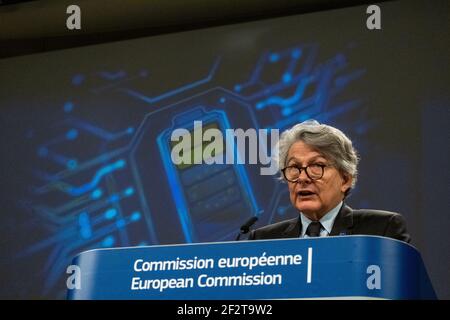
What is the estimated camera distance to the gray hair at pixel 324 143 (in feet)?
8.38

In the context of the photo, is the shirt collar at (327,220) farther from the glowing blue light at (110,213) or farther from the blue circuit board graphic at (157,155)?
the glowing blue light at (110,213)

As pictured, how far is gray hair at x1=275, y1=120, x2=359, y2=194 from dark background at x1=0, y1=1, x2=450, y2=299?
156 centimetres

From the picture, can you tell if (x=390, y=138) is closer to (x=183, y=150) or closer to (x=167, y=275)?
(x=183, y=150)

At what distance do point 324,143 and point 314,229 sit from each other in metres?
0.27

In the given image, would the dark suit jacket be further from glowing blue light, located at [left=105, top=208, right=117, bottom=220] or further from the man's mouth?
glowing blue light, located at [left=105, top=208, right=117, bottom=220]

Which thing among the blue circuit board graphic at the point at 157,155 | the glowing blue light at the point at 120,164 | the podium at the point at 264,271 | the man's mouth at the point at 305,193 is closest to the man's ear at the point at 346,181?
the man's mouth at the point at 305,193

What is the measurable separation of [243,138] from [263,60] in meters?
0.46

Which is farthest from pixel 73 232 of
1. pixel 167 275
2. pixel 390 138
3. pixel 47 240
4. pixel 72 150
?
pixel 167 275

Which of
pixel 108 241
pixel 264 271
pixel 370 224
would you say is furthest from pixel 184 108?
pixel 264 271

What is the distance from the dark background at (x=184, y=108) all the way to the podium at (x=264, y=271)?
83.0 inches

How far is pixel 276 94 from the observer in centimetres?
438

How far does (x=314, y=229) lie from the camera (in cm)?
250

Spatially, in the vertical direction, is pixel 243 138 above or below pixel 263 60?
below
